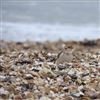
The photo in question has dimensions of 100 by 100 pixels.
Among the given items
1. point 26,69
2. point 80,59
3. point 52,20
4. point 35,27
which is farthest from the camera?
point 52,20

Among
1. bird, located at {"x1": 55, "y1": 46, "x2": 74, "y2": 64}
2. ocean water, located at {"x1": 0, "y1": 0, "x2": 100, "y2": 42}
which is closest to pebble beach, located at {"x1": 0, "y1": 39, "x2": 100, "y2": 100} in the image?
bird, located at {"x1": 55, "y1": 46, "x2": 74, "y2": 64}

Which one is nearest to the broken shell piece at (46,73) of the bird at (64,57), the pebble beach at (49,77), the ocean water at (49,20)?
the pebble beach at (49,77)

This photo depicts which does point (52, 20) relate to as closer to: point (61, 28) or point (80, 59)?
point (61, 28)

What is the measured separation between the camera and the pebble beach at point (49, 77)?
12.8 ft

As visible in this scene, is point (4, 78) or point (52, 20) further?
point (52, 20)

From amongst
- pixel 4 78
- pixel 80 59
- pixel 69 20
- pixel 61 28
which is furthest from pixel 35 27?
pixel 4 78

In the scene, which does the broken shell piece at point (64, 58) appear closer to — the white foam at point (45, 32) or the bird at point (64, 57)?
the bird at point (64, 57)

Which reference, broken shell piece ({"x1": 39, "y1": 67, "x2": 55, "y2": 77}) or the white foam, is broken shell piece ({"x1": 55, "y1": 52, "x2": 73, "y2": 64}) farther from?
the white foam

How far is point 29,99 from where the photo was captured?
379cm

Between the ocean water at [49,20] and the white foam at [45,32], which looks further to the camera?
the ocean water at [49,20]

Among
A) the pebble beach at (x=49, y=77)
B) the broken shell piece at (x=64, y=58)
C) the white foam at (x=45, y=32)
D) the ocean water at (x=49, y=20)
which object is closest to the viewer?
the pebble beach at (x=49, y=77)

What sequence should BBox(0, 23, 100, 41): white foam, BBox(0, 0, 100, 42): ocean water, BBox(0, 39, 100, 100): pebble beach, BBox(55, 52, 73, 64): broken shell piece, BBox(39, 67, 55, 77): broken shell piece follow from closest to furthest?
BBox(0, 39, 100, 100): pebble beach → BBox(39, 67, 55, 77): broken shell piece → BBox(55, 52, 73, 64): broken shell piece → BBox(0, 23, 100, 41): white foam → BBox(0, 0, 100, 42): ocean water

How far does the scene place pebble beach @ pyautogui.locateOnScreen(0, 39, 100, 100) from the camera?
3.91 meters

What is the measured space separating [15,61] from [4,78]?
0.68 meters
